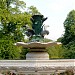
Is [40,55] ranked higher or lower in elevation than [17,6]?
lower

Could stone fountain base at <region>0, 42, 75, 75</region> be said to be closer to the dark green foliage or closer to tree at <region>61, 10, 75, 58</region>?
the dark green foliage

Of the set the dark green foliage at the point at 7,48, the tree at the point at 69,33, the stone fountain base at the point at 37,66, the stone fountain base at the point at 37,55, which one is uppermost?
the tree at the point at 69,33

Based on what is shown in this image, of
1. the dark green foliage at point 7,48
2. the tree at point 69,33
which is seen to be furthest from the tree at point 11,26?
the tree at point 69,33

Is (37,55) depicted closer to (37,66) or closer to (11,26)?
(37,66)

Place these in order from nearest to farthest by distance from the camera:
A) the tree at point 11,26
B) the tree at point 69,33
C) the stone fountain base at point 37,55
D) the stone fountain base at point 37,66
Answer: the stone fountain base at point 37,66, the stone fountain base at point 37,55, the tree at point 11,26, the tree at point 69,33

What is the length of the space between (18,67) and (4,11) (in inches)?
611

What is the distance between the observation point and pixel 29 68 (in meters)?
17.9

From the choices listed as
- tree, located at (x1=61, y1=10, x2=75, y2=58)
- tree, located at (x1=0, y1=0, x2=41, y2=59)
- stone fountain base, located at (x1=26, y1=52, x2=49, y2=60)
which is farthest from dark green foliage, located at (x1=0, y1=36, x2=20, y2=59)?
tree, located at (x1=61, y1=10, x2=75, y2=58)

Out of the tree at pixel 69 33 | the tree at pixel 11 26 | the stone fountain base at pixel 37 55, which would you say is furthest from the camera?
the tree at pixel 69 33

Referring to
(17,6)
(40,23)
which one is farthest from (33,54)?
(17,6)

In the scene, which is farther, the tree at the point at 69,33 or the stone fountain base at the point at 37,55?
the tree at the point at 69,33

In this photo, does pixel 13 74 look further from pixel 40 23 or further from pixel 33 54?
pixel 40 23

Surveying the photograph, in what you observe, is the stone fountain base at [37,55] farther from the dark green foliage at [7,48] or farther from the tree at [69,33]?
the tree at [69,33]

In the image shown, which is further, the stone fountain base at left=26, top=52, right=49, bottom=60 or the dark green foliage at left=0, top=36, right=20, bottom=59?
the dark green foliage at left=0, top=36, right=20, bottom=59
